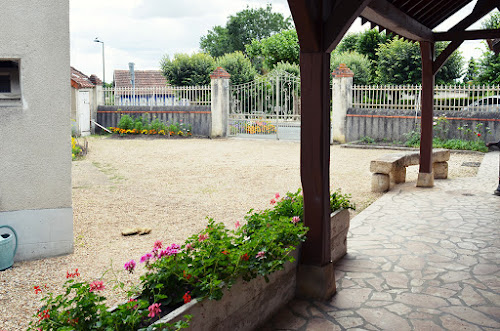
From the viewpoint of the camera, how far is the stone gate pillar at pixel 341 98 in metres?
17.3

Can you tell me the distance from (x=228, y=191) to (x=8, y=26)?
Answer: 5.06 meters

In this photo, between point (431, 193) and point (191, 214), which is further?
point (431, 193)

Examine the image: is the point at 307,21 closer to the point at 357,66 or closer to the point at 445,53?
the point at 445,53

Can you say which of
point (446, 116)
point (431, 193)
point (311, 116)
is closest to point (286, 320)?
point (311, 116)

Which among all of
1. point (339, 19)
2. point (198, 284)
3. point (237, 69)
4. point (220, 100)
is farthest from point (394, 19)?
point (237, 69)

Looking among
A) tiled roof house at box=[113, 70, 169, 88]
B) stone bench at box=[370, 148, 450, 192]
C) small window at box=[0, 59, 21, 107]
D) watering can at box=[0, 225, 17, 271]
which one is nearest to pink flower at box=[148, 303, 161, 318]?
watering can at box=[0, 225, 17, 271]

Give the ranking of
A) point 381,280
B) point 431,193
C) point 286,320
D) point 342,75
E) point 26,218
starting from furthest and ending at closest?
point 342,75 → point 431,193 → point 26,218 → point 381,280 → point 286,320

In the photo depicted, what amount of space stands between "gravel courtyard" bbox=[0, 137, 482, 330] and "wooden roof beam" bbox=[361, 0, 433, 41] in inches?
110

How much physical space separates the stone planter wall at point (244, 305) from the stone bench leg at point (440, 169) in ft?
22.8

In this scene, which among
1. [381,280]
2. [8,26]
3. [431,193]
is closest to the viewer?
[381,280]

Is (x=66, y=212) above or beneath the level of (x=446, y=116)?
beneath

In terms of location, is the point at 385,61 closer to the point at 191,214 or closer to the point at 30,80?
the point at 191,214

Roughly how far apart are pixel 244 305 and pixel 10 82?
4.07 meters

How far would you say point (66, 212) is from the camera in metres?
6.10
